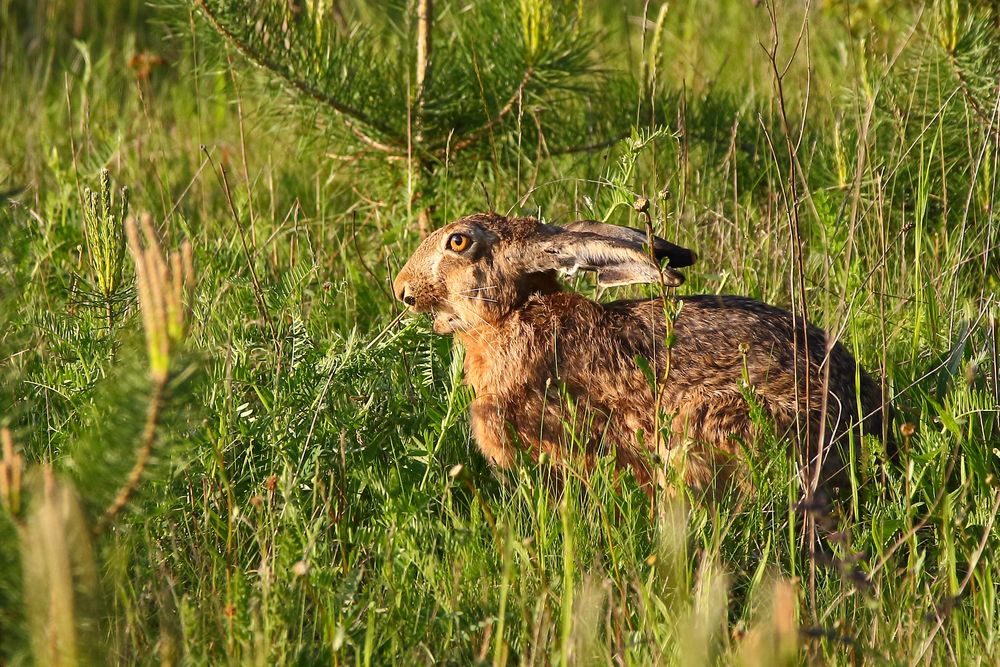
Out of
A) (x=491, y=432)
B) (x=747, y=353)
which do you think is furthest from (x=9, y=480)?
(x=747, y=353)

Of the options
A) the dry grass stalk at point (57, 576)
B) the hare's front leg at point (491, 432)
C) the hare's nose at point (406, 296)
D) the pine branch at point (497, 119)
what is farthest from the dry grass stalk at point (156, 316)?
the pine branch at point (497, 119)

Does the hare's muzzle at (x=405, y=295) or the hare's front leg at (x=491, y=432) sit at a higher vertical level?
the hare's muzzle at (x=405, y=295)

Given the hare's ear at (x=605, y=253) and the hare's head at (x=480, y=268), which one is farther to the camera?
the hare's head at (x=480, y=268)

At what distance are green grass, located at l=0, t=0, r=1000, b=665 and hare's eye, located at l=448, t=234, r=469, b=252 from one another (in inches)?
13.2

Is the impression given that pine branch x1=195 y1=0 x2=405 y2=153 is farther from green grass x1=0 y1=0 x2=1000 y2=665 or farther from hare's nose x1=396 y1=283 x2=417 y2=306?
hare's nose x1=396 y1=283 x2=417 y2=306

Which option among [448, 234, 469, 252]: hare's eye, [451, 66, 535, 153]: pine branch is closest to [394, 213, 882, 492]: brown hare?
[448, 234, 469, 252]: hare's eye

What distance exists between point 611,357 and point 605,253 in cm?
37

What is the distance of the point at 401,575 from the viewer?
3061mm

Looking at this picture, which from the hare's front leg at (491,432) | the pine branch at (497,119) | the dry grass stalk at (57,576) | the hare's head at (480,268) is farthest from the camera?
the pine branch at (497,119)

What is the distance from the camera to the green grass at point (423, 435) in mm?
2580

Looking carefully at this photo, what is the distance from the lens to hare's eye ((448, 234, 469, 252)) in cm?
423

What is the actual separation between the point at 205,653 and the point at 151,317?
37.6 inches

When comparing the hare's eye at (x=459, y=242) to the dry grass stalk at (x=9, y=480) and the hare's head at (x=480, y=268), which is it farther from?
the dry grass stalk at (x=9, y=480)

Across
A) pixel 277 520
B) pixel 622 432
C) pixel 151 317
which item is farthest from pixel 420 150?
pixel 151 317
